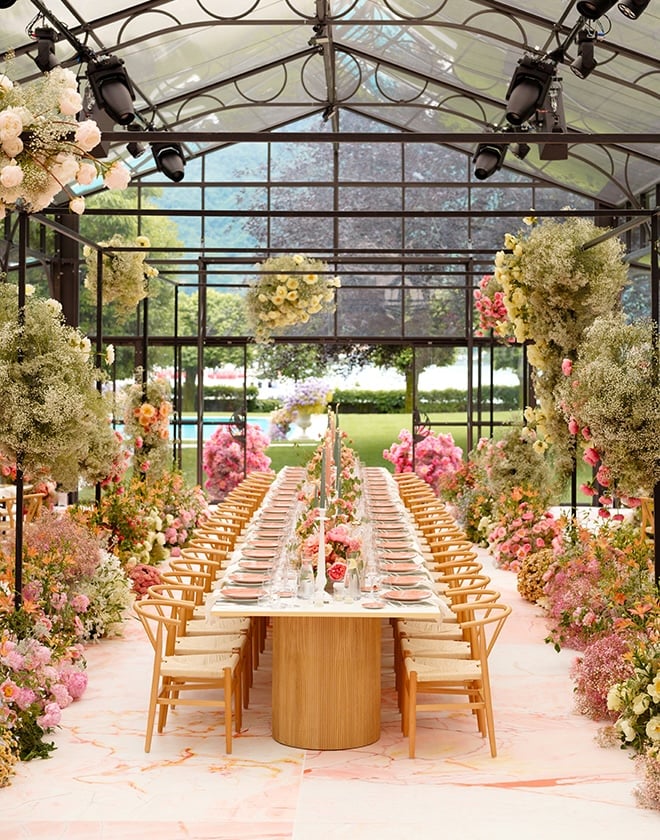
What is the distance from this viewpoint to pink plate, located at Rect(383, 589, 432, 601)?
17.7ft

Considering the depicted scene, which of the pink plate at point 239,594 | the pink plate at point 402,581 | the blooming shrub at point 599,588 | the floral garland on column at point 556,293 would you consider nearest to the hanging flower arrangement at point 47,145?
the pink plate at point 239,594

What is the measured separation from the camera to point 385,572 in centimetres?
620

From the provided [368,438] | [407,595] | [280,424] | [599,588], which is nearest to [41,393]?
[407,595]

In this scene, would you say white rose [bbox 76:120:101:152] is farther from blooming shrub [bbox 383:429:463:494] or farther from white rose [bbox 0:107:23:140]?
blooming shrub [bbox 383:429:463:494]

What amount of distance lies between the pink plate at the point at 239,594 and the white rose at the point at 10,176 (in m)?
2.66

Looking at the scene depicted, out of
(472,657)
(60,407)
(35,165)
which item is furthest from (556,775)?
(35,165)

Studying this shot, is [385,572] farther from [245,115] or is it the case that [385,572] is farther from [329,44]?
[245,115]

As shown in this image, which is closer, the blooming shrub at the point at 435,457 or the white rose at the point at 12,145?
the white rose at the point at 12,145

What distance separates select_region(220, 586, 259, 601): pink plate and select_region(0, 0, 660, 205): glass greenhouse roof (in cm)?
265

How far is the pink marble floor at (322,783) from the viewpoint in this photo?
4.42 meters

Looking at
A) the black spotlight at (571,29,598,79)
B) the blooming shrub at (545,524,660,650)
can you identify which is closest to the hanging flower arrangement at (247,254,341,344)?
the blooming shrub at (545,524,660,650)

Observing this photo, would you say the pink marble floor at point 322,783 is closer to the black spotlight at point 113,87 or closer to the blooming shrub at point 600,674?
the blooming shrub at point 600,674

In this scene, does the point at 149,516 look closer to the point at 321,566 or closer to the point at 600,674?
the point at 321,566

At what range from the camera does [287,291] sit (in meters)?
12.5
